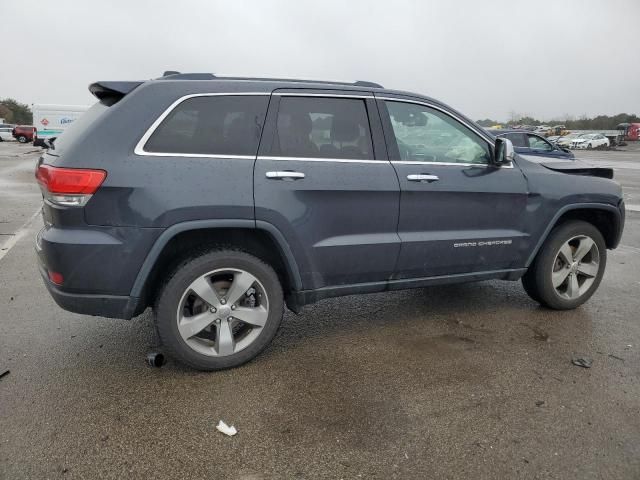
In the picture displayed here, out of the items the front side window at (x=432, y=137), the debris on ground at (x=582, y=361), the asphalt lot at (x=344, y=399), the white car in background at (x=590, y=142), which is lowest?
the white car in background at (x=590, y=142)

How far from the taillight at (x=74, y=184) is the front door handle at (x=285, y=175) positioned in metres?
0.98

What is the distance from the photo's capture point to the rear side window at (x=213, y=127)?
2.99 m

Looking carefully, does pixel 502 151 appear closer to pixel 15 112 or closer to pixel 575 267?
pixel 575 267

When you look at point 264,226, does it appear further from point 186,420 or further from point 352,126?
point 186,420

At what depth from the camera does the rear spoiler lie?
10.1 ft

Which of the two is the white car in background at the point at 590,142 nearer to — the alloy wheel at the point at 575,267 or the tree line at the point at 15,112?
the alloy wheel at the point at 575,267

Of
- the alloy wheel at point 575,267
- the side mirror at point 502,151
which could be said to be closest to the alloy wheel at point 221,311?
the side mirror at point 502,151

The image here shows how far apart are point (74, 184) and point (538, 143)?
50.6 feet

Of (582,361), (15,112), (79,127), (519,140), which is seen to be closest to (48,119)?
(519,140)

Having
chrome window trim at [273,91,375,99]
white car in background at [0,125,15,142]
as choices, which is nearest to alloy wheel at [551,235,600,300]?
chrome window trim at [273,91,375,99]

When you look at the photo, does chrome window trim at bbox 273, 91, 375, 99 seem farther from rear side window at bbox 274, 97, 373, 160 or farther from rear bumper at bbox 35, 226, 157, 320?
rear bumper at bbox 35, 226, 157, 320

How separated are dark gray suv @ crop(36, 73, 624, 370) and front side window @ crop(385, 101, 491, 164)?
0.04 feet

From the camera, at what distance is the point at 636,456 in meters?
2.44

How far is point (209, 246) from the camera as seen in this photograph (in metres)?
3.17
